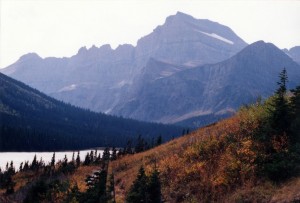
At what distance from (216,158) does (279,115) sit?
670 cm

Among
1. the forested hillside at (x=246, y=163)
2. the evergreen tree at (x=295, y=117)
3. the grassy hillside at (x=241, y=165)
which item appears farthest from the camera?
the evergreen tree at (x=295, y=117)

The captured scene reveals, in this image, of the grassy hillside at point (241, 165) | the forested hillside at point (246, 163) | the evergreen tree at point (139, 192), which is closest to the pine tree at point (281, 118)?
the forested hillside at point (246, 163)

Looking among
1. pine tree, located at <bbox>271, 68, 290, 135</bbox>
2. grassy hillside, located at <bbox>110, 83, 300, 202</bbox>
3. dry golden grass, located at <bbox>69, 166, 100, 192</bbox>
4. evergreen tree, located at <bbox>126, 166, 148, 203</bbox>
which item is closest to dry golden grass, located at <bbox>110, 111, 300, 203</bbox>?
grassy hillside, located at <bbox>110, 83, 300, 202</bbox>

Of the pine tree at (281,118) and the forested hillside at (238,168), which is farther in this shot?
the pine tree at (281,118)

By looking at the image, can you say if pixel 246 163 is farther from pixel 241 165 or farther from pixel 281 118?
pixel 281 118

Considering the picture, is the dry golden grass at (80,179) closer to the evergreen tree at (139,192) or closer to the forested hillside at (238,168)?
the forested hillside at (238,168)

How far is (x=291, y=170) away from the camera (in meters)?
27.6

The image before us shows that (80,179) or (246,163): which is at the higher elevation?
(246,163)

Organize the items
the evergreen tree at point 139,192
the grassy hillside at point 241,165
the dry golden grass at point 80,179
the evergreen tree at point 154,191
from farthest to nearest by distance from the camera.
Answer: the dry golden grass at point 80,179 < the evergreen tree at point 154,191 < the evergreen tree at point 139,192 < the grassy hillside at point 241,165

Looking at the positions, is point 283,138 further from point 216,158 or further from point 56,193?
point 56,193

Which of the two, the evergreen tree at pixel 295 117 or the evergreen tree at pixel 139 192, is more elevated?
the evergreen tree at pixel 295 117

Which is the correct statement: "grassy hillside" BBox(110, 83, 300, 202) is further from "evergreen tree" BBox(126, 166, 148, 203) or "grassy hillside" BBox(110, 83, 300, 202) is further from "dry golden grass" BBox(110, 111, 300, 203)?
"evergreen tree" BBox(126, 166, 148, 203)

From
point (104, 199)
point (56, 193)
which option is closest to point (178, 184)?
point (104, 199)

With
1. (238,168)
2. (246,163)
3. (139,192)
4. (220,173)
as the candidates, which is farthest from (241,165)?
(139,192)
